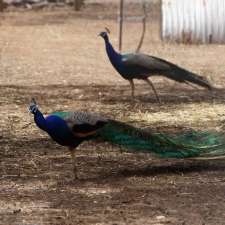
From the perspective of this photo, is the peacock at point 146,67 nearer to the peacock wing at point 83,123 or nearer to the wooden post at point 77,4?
the peacock wing at point 83,123

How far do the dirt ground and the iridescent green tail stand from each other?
0.17 metres

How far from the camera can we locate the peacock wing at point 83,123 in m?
7.21

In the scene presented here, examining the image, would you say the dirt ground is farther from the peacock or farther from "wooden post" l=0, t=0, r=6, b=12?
"wooden post" l=0, t=0, r=6, b=12

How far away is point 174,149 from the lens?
759cm

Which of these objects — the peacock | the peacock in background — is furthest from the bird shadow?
the peacock

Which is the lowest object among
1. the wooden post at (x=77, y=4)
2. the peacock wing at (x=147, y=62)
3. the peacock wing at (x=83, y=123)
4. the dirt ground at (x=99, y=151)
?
the wooden post at (x=77, y=4)

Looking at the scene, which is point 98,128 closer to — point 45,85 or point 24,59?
point 45,85

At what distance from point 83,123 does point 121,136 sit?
0.47 metres

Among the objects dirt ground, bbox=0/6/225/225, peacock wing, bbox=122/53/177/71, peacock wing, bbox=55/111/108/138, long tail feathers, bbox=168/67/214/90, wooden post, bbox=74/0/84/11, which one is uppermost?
peacock wing, bbox=55/111/108/138

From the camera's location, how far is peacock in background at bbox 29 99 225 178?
717cm

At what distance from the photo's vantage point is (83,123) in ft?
23.7

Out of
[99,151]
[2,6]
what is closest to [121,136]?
[99,151]

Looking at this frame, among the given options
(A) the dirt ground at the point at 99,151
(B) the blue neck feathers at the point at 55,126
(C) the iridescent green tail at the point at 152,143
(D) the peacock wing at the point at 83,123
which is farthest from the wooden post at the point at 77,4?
(B) the blue neck feathers at the point at 55,126

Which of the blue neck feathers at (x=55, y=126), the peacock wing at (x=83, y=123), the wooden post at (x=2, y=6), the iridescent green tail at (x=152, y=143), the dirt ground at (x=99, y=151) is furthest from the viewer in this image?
the wooden post at (x=2, y=6)
